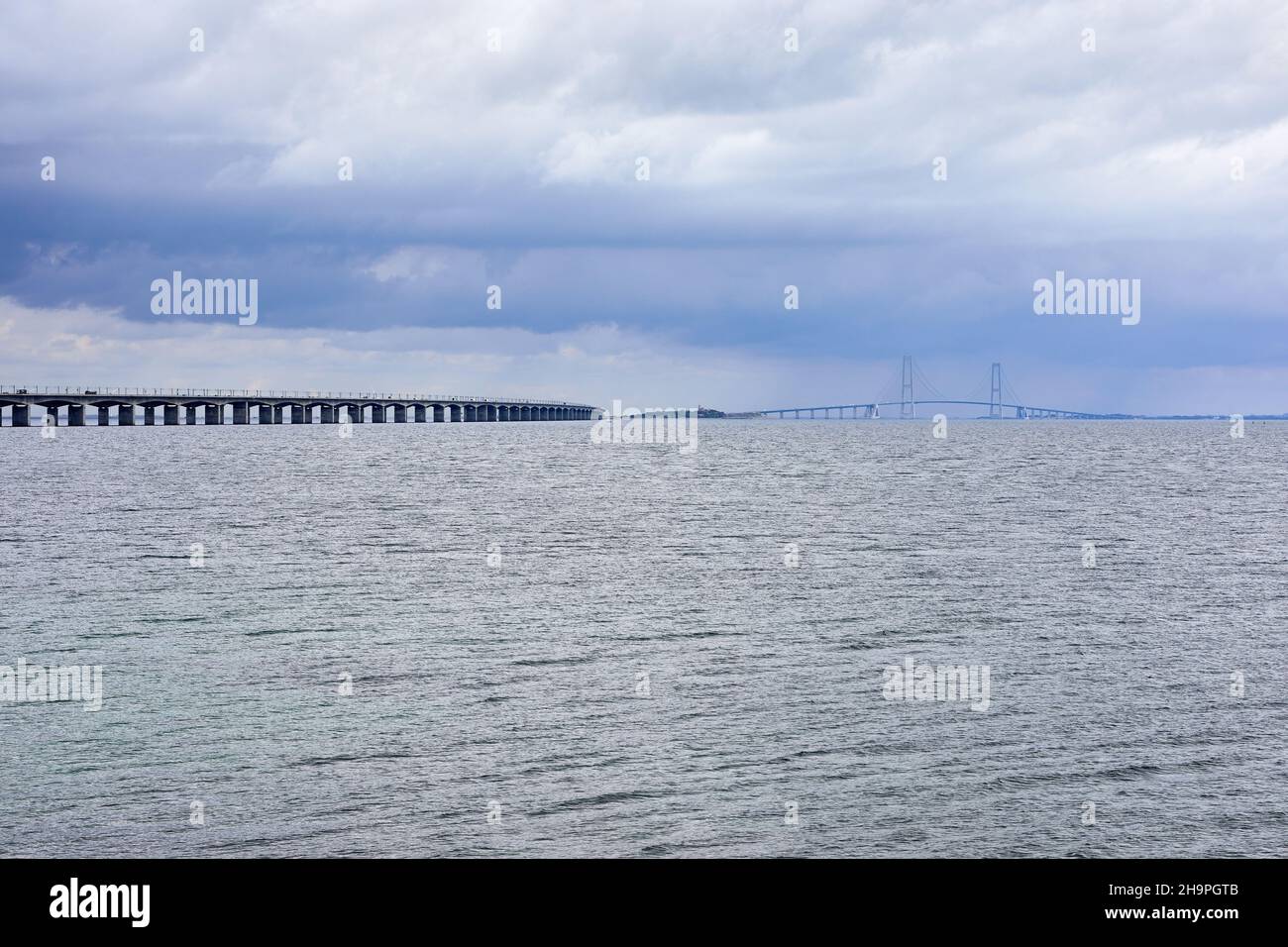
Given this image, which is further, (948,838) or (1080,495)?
(1080,495)

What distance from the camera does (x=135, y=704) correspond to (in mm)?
31281

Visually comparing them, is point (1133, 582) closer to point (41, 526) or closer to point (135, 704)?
point (135, 704)

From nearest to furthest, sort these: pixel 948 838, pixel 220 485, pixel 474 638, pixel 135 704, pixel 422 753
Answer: pixel 948 838
pixel 422 753
pixel 135 704
pixel 474 638
pixel 220 485

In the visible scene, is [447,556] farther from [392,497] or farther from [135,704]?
[392,497]

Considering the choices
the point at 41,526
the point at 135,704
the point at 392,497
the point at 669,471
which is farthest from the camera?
the point at 669,471
